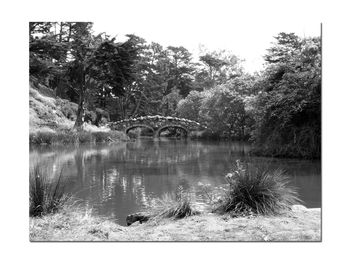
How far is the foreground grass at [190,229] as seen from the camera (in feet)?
13.0

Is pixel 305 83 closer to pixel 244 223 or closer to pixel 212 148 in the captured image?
pixel 212 148

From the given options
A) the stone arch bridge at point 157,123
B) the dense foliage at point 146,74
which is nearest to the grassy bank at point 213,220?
the dense foliage at point 146,74

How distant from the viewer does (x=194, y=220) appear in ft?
14.7

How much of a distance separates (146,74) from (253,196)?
3.36 m

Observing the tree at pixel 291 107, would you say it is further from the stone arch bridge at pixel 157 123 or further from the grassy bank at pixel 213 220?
the grassy bank at pixel 213 220

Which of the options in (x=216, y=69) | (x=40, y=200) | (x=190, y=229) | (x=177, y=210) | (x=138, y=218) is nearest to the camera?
(x=190, y=229)

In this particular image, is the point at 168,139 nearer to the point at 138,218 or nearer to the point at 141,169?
the point at 141,169

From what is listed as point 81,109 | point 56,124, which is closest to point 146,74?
point 81,109

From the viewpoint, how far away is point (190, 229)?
4184 millimetres

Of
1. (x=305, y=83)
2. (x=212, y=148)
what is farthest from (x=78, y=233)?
(x=305, y=83)

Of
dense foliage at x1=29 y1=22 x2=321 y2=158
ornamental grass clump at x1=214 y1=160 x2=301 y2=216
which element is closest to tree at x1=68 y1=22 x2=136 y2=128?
dense foliage at x1=29 y1=22 x2=321 y2=158

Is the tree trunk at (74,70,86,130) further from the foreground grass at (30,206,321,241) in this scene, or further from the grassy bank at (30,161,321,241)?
the foreground grass at (30,206,321,241)

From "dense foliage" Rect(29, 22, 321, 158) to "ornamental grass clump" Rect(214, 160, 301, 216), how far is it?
7.15ft
